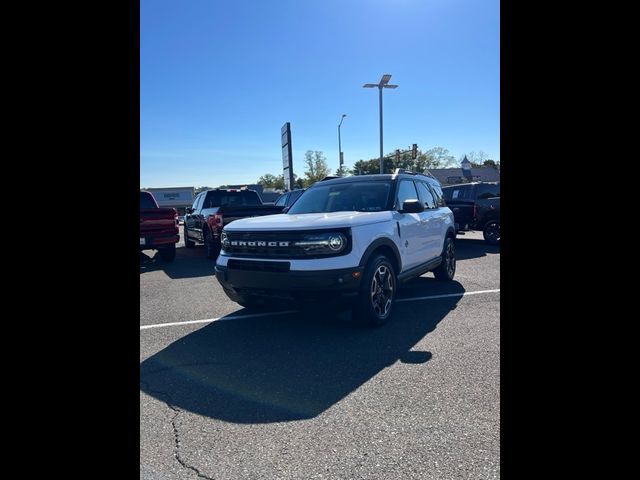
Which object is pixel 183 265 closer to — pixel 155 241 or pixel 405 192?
pixel 155 241

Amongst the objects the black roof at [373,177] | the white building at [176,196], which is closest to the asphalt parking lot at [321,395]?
the black roof at [373,177]

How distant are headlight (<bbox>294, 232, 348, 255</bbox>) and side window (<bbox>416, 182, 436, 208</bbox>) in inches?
102

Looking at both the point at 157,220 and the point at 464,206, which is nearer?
the point at 157,220

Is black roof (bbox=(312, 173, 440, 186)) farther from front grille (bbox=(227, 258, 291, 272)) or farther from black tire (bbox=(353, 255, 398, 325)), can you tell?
front grille (bbox=(227, 258, 291, 272))

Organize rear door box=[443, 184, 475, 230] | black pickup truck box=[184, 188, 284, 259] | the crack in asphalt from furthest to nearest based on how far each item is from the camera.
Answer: rear door box=[443, 184, 475, 230] < black pickup truck box=[184, 188, 284, 259] < the crack in asphalt

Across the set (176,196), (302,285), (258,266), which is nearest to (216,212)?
(258,266)

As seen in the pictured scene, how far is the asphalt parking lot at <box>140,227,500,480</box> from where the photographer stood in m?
2.33

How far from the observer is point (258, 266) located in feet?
14.8

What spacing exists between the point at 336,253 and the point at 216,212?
671cm

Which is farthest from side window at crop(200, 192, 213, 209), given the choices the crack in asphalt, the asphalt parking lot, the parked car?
the crack in asphalt

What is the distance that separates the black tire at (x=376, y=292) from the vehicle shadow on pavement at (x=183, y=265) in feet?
17.4
